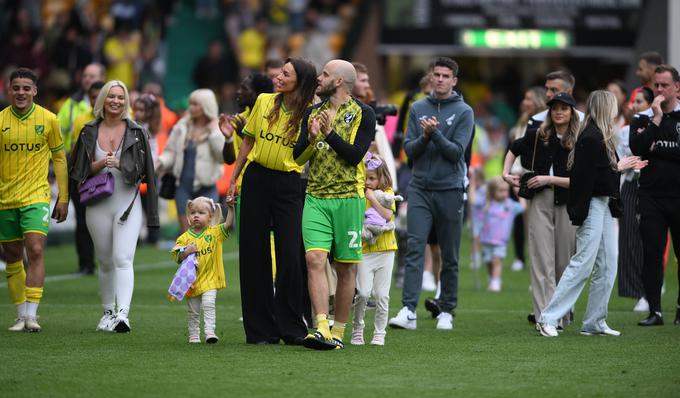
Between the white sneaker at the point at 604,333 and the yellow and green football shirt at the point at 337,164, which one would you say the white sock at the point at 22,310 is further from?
the white sneaker at the point at 604,333

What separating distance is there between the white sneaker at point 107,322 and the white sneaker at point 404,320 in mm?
2504

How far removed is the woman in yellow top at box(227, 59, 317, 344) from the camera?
11.8 metres

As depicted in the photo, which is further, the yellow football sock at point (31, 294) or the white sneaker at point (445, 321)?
the white sneaker at point (445, 321)

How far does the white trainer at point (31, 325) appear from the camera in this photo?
12906mm

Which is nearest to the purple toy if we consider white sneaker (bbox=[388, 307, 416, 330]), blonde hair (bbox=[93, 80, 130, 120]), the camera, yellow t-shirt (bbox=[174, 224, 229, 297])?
yellow t-shirt (bbox=[174, 224, 229, 297])

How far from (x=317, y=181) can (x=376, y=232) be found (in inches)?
47.6

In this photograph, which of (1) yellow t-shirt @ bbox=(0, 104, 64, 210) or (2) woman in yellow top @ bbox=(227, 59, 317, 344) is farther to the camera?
(1) yellow t-shirt @ bbox=(0, 104, 64, 210)

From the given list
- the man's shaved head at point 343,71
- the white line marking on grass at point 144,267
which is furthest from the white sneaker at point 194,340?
the white line marking on grass at point 144,267

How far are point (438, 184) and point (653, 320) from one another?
241cm

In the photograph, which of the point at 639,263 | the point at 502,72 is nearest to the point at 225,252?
the point at 639,263

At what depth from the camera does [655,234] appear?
1402cm

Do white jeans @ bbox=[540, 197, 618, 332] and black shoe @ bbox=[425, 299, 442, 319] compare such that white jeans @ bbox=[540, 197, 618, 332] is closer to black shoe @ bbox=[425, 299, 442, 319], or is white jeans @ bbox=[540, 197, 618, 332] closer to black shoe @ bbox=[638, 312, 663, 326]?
black shoe @ bbox=[638, 312, 663, 326]

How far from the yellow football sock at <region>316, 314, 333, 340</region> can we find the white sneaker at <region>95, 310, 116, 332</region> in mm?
2382

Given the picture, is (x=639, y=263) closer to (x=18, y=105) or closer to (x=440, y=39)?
(x=18, y=105)
